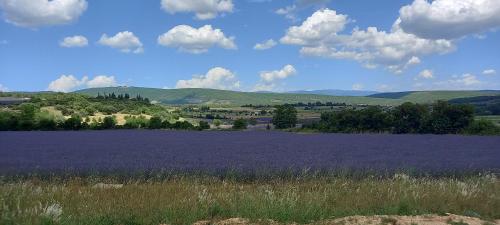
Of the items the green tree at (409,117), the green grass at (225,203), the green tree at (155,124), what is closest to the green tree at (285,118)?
the green tree at (155,124)

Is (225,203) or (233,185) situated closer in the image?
(225,203)

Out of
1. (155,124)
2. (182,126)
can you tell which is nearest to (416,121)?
(182,126)

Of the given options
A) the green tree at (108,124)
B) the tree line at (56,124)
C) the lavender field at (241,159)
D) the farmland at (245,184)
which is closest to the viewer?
the farmland at (245,184)

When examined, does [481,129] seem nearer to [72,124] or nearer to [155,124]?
[155,124]

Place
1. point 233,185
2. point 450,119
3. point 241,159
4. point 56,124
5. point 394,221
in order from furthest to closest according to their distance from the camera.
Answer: point 56,124, point 450,119, point 241,159, point 233,185, point 394,221

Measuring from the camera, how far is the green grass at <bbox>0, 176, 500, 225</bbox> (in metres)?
7.32

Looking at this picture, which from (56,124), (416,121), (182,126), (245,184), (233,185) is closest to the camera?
(233,185)

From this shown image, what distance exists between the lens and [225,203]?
838 centimetres

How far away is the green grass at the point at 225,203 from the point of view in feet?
24.0

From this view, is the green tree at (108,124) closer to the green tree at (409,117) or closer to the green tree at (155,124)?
the green tree at (155,124)

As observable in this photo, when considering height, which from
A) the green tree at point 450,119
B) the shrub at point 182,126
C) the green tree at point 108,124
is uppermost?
the green tree at point 450,119

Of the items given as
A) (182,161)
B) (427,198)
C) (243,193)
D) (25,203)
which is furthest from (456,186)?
(25,203)

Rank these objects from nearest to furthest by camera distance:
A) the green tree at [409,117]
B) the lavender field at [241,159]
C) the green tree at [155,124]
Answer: the lavender field at [241,159] < the green tree at [409,117] < the green tree at [155,124]

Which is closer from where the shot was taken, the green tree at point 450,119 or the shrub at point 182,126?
the green tree at point 450,119
